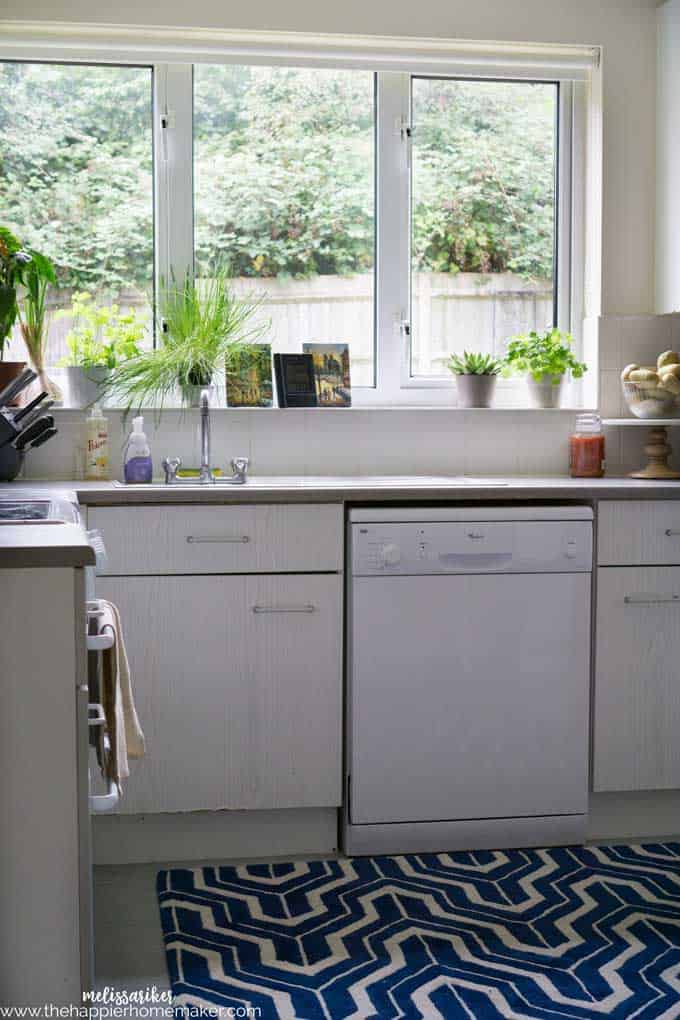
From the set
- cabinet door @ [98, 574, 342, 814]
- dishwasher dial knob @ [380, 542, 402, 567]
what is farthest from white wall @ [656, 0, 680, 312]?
cabinet door @ [98, 574, 342, 814]

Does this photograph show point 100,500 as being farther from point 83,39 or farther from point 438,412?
point 83,39

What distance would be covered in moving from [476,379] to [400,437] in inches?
12.0

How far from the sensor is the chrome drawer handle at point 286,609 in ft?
9.68

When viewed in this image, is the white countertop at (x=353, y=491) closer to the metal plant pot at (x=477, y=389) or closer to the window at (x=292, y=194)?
the metal plant pot at (x=477, y=389)

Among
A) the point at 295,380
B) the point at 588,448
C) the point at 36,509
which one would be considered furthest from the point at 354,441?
the point at 36,509

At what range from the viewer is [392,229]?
144 inches

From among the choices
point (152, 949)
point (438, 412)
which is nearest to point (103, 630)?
point (152, 949)

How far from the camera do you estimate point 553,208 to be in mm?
3729

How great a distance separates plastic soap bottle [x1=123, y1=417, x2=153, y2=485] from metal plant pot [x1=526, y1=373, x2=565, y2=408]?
125 centimetres

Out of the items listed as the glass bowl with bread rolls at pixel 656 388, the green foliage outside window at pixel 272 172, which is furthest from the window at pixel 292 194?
the glass bowl with bread rolls at pixel 656 388

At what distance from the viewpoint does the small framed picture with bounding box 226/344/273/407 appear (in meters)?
3.51

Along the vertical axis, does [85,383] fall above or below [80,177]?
below

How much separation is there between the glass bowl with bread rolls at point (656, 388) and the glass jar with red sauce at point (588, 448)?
13cm

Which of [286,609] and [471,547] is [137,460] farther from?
[471,547]
